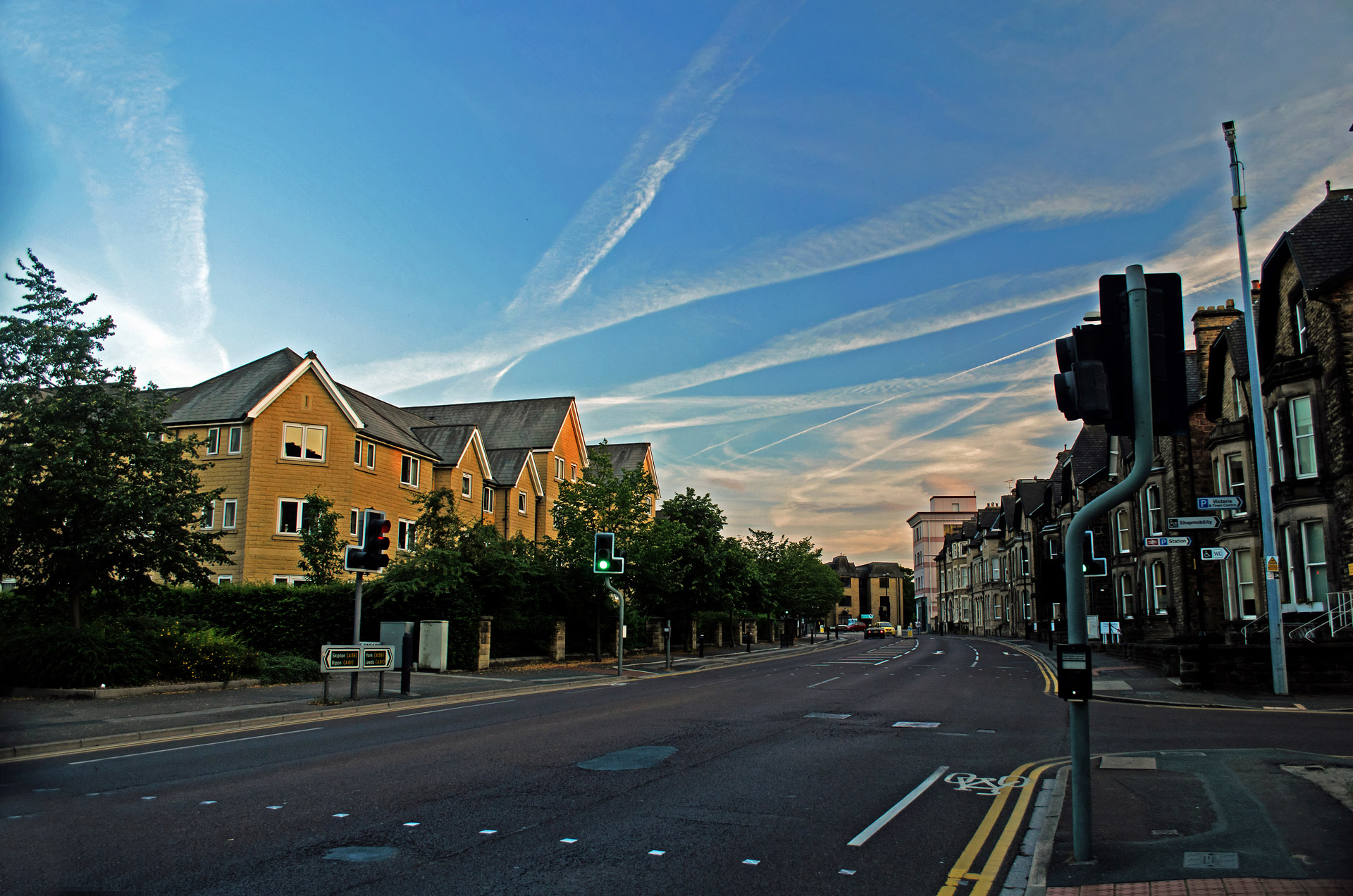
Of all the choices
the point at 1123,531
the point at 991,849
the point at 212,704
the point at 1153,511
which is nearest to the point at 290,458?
the point at 212,704

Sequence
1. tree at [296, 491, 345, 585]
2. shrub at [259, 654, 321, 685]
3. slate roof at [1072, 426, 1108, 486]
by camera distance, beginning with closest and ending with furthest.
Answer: shrub at [259, 654, 321, 685] < tree at [296, 491, 345, 585] < slate roof at [1072, 426, 1108, 486]

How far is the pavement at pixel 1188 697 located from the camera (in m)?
18.2

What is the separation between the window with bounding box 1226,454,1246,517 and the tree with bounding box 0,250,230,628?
1265 inches

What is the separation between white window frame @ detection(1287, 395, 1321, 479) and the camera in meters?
25.1

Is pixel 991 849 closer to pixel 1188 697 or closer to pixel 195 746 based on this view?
pixel 195 746

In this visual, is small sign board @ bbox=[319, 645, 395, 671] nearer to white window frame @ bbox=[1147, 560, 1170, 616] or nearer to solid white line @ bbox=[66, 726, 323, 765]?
solid white line @ bbox=[66, 726, 323, 765]

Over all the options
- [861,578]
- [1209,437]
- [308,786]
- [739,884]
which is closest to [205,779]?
[308,786]

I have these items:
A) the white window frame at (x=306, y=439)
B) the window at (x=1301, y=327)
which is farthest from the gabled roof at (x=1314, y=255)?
the white window frame at (x=306, y=439)

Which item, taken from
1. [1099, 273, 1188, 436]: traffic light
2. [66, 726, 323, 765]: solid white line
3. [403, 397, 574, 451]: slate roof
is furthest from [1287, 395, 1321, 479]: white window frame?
[403, 397, 574, 451]: slate roof

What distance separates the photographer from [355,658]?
62.2 ft

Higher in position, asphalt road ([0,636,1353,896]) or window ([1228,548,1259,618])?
window ([1228,548,1259,618])

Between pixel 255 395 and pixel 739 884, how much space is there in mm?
34595

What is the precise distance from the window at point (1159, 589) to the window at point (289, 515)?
36635 millimetres

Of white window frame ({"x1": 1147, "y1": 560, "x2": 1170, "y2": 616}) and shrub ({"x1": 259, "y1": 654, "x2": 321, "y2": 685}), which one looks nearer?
shrub ({"x1": 259, "y1": 654, "x2": 321, "y2": 685})
